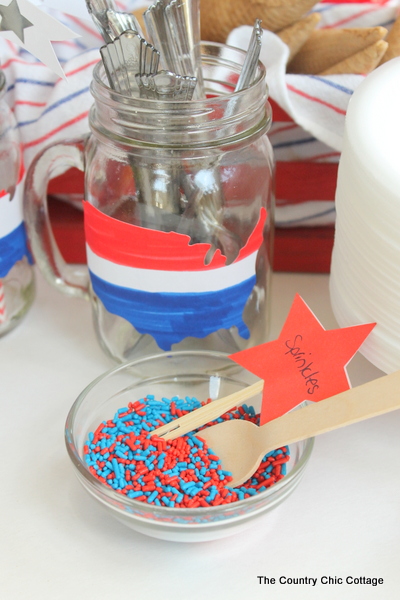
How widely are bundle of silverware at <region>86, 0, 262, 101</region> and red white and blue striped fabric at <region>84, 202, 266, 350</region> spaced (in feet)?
0.28

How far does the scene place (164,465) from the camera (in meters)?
0.41

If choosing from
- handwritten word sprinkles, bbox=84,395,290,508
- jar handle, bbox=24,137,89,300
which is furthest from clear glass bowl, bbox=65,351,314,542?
jar handle, bbox=24,137,89,300

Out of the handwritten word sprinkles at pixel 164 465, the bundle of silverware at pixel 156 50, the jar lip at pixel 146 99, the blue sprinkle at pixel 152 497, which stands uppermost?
the bundle of silverware at pixel 156 50

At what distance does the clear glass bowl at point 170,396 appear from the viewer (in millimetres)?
362

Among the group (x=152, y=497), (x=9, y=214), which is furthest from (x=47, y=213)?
(x=152, y=497)

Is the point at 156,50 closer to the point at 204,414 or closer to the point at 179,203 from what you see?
the point at 179,203

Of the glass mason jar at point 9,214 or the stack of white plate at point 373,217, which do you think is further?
the glass mason jar at point 9,214

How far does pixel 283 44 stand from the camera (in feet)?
1.74

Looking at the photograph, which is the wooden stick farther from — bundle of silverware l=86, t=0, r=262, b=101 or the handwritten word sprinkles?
bundle of silverware l=86, t=0, r=262, b=101

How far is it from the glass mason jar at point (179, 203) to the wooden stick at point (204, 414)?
6 centimetres

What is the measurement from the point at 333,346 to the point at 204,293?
0.30ft

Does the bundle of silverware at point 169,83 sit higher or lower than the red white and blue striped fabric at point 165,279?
higher

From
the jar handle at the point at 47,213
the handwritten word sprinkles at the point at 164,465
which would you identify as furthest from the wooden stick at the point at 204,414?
the jar handle at the point at 47,213

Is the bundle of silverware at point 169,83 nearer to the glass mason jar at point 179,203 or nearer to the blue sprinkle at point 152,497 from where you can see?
the glass mason jar at point 179,203
